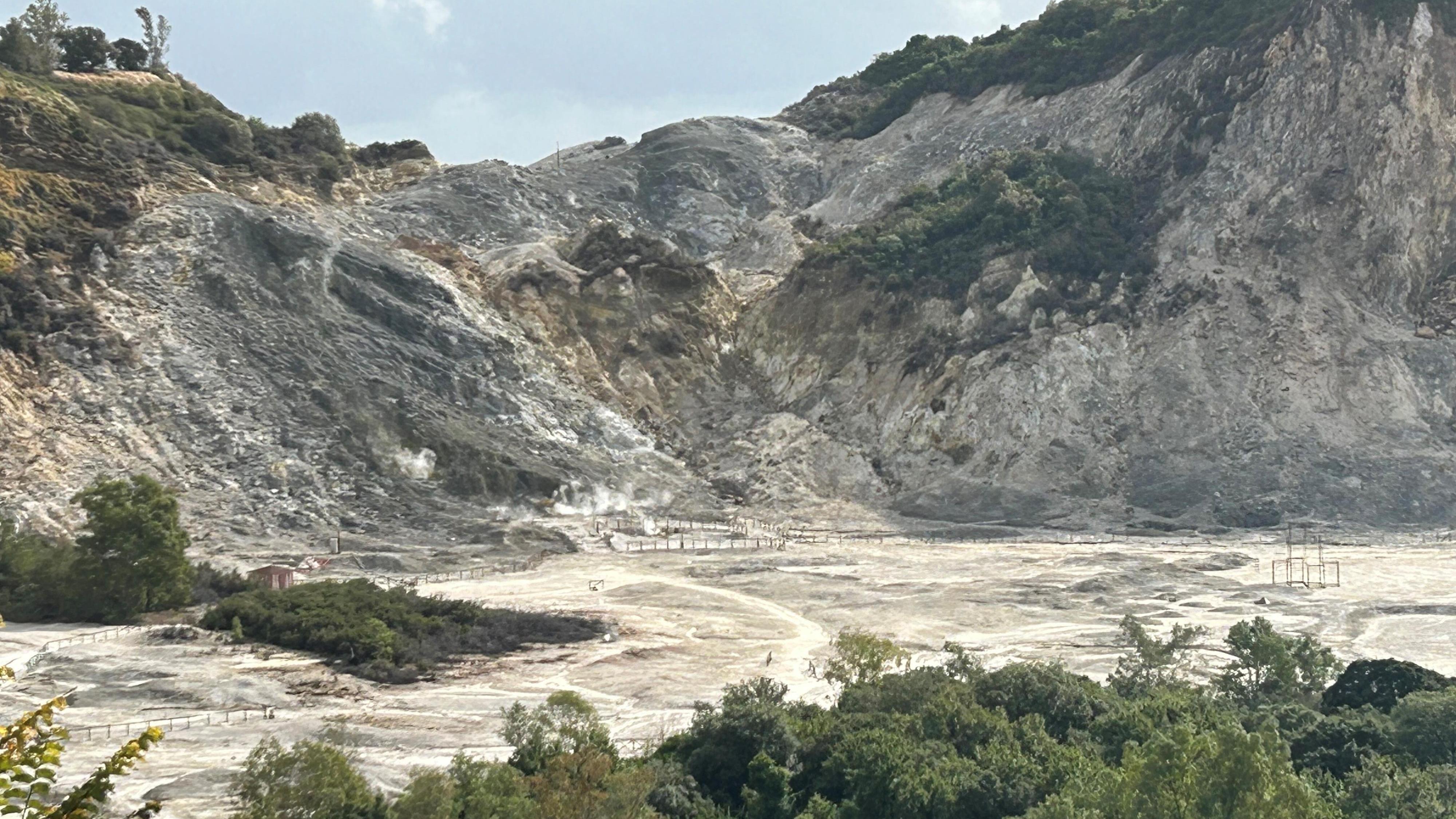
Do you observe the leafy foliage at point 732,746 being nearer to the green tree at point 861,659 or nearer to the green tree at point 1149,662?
the green tree at point 861,659

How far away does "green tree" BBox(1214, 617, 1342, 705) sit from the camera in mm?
26969

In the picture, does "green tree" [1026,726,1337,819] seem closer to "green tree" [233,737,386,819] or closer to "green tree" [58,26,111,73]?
"green tree" [233,737,386,819]

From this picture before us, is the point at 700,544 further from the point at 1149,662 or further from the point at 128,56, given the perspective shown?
the point at 128,56

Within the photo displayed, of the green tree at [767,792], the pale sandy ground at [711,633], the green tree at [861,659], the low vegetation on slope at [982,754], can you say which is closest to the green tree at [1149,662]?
the low vegetation on slope at [982,754]

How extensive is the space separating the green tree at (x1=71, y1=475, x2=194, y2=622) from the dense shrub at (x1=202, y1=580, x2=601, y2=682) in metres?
1.66

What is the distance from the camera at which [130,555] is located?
1377 inches

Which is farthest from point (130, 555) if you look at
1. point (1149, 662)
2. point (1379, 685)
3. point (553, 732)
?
point (1379, 685)

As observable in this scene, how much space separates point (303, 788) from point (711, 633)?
19.0 metres

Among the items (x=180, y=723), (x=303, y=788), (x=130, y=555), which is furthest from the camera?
(x=130, y=555)

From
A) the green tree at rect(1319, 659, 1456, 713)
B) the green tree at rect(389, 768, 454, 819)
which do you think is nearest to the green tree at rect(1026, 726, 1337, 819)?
the green tree at rect(389, 768, 454, 819)

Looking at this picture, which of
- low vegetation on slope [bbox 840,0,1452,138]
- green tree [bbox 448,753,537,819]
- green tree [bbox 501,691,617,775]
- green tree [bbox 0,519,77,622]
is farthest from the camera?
low vegetation on slope [bbox 840,0,1452,138]

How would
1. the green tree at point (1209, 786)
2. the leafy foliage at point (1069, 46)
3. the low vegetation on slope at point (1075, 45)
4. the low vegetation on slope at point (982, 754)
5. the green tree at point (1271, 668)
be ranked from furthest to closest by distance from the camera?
the leafy foliage at point (1069, 46), the low vegetation on slope at point (1075, 45), the green tree at point (1271, 668), the low vegetation on slope at point (982, 754), the green tree at point (1209, 786)

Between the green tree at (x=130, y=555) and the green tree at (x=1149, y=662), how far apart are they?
23.2 meters

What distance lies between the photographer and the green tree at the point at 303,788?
18422 millimetres
